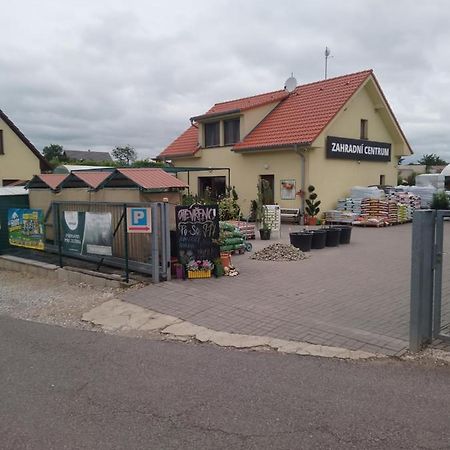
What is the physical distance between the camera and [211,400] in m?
3.82

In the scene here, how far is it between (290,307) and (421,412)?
3.20 metres

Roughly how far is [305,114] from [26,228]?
14.8m

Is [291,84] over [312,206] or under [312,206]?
over

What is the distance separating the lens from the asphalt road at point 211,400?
10.5ft

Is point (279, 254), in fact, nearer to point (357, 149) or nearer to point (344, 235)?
point (344, 235)

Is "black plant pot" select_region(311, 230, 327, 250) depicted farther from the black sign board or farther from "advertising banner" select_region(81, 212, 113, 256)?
the black sign board

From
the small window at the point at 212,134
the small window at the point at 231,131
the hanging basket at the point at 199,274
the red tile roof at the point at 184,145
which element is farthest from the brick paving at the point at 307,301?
the red tile roof at the point at 184,145

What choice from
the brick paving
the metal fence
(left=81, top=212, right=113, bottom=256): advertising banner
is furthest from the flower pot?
(left=81, top=212, right=113, bottom=256): advertising banner

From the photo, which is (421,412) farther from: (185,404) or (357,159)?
(357,159)

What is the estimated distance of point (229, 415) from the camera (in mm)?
3541

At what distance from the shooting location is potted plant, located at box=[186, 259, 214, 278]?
27.8 feet

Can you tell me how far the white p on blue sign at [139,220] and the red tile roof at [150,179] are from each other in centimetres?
103

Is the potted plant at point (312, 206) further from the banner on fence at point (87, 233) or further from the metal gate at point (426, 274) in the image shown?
the metal gate at point (426, 274)

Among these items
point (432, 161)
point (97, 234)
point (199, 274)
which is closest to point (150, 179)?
point (97, 234)
